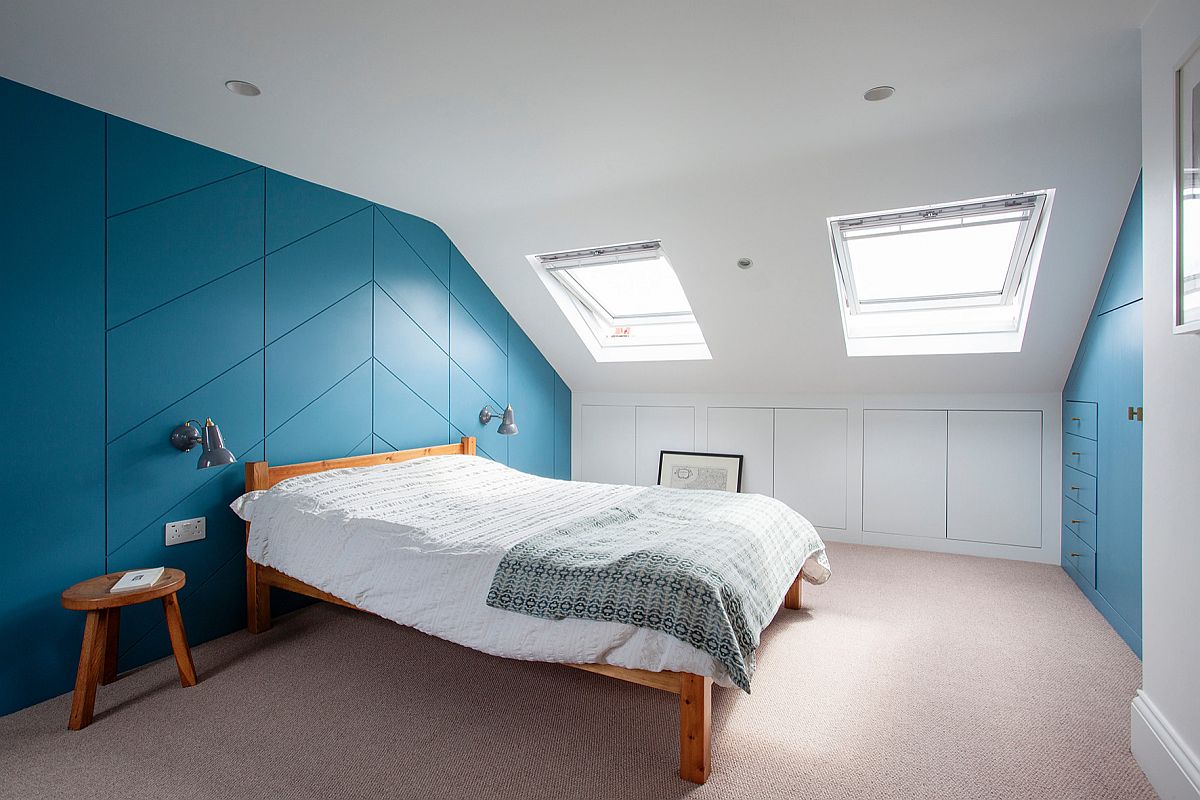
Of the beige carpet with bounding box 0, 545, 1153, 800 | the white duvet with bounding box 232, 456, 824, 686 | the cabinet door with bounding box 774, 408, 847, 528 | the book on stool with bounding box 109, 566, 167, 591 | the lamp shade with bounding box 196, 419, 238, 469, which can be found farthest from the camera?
the cabinet door with bounding box 774, 408, 847, 528

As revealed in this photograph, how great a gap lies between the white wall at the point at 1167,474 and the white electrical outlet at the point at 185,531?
3.56 metres

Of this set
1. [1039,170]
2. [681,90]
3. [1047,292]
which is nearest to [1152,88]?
[1039,170]

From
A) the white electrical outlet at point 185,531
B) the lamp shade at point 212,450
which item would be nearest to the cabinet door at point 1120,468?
the lamp shade at point 212,450

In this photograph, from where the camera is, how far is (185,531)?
110 inches

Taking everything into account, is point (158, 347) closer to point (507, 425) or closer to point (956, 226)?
point (507, 425)

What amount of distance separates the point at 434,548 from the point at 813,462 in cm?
323

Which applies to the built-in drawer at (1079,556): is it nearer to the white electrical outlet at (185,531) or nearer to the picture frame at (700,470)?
the picture frame at (700,470)

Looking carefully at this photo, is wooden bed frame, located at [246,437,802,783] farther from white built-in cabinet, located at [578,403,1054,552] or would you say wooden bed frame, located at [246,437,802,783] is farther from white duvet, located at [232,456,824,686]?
white built-in cabinet, located at [578,403,1054,552]

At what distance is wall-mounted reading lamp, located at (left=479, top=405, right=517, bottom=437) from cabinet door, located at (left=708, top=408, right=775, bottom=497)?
66.3 inches

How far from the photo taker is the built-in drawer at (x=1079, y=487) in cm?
332

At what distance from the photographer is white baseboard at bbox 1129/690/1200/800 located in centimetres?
162

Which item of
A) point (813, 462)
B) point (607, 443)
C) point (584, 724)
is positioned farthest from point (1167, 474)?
point (607, 443)

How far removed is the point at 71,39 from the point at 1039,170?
3.72m

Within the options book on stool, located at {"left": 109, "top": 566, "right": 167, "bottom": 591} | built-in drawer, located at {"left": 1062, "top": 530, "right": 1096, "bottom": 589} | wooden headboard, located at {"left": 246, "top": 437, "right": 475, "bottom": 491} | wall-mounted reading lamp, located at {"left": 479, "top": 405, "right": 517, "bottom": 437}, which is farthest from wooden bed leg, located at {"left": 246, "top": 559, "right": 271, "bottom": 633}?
built-in drawer, located at {"left": 1062, "top": 530, "right": 1096, "bottom": 589}
